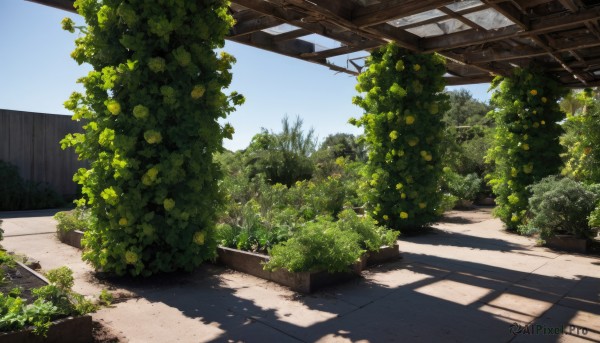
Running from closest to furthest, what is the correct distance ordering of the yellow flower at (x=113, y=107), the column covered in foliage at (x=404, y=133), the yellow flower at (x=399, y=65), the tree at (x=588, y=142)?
the yellow flower at (x=113, y=107)
the yellow flower at (x=399, y=65)
the column covered in foliage at (x=404, y=133)
the tree at (x=588, y=142)

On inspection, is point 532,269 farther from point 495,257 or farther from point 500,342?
point 500,342

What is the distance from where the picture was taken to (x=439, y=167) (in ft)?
25.0

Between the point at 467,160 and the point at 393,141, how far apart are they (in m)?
8.79

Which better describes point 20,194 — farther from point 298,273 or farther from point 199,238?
point 298,273

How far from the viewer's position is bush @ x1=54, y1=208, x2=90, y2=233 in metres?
5.83

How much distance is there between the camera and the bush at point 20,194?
9289 mm

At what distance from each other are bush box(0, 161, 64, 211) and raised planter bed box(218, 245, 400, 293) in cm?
707

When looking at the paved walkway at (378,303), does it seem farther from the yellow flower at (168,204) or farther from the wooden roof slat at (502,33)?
the wooden roof slat at (502,33)

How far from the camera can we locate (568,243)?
6395 millimetres

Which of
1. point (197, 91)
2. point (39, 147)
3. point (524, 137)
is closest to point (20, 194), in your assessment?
point (39, 147)

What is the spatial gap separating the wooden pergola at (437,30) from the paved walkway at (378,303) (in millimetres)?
3124

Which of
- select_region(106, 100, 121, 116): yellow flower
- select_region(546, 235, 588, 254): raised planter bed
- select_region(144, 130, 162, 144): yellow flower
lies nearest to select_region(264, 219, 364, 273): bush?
select_region(144, 130, 162, 144): yellow flower

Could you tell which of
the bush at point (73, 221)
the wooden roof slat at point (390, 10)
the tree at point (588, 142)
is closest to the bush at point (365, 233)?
the wooden roof slat at point (390, 10)

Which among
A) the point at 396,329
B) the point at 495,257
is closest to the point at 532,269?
the point at 495,257
